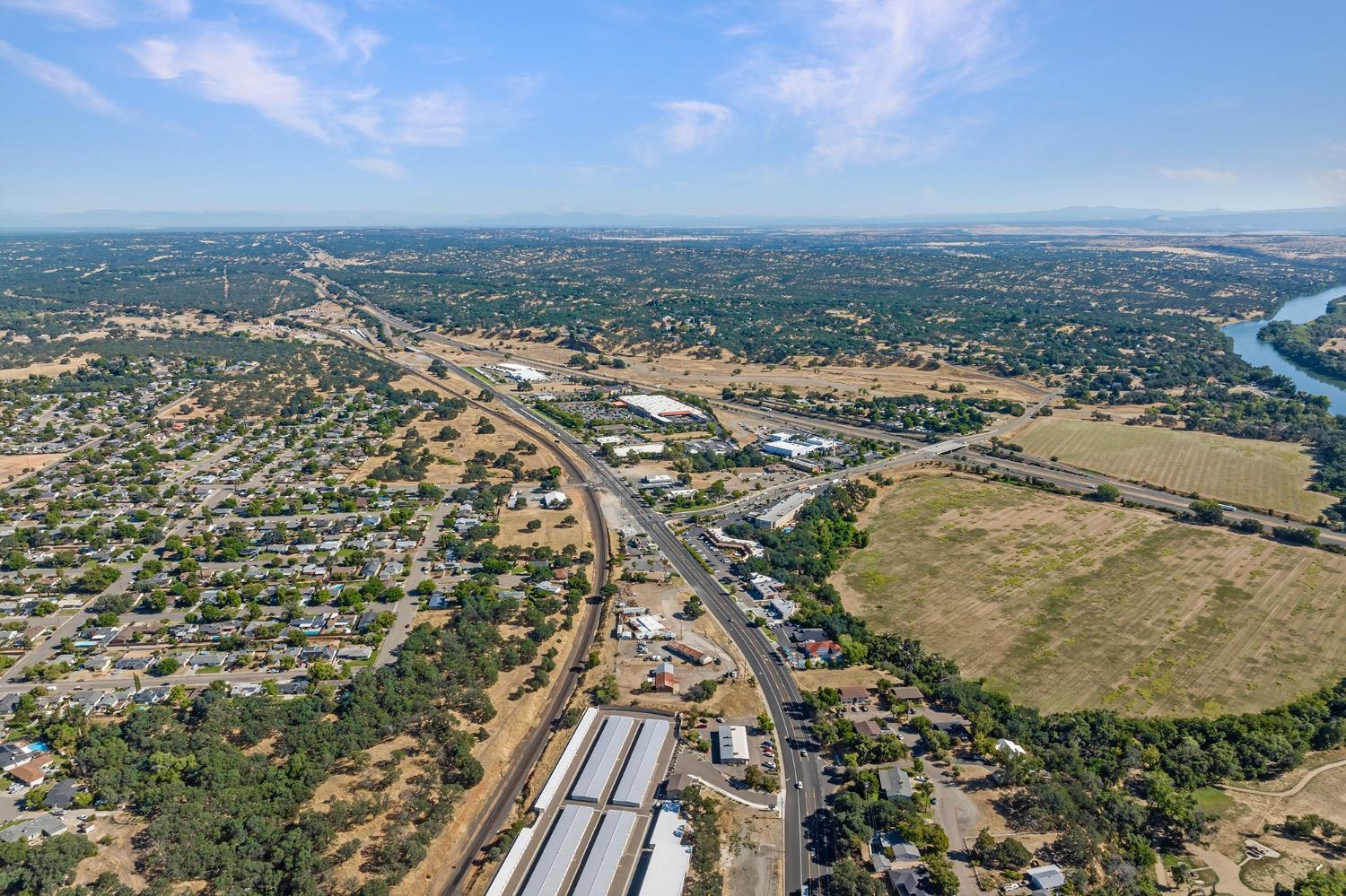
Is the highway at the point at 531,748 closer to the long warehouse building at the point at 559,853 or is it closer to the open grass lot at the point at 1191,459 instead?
the long warehouse building at the point at 559,853

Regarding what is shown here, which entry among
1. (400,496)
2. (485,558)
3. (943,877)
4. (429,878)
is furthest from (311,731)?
(400,496)

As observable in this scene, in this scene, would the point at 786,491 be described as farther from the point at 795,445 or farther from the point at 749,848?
the point at 749,848

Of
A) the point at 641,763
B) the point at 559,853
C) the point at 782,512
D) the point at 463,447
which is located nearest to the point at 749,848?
the point at 641,763

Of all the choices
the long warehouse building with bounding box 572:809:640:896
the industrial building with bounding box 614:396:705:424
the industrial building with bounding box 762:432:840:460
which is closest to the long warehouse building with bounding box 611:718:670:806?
the long warehouse building with bounding box 572:809:640:896

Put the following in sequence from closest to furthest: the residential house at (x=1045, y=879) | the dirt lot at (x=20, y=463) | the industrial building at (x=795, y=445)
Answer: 1. the residential house at (x=1045, y=879)
2. the dirt lot at (x=20, y=463)
3. the industrial building at (x=795, y=445)

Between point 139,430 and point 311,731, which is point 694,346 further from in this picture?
point 311,731

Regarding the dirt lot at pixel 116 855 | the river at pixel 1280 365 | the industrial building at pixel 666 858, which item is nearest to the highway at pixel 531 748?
the industrial building at pixel 666 858
